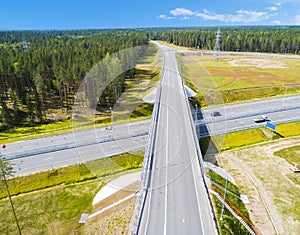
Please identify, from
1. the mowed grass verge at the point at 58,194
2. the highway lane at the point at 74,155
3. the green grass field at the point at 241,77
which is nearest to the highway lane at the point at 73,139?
the highway lane at the point at 74,155

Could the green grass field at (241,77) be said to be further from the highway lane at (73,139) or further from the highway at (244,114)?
the highway lane at (73,139)

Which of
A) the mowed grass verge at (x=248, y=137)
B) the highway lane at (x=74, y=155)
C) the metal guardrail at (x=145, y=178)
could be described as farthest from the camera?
the mowed grass verge at (x=248, y=137)

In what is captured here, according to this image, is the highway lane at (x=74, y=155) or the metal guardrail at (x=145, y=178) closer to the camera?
the metal guardrail at (x=145, y=178)

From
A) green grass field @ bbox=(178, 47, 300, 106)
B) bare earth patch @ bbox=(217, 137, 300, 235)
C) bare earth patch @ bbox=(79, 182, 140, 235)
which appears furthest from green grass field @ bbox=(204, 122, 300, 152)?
bare earth patch @ bbox=(79, 182, 140, 235)

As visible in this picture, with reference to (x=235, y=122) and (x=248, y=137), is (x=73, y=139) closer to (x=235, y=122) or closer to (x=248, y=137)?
(x=248, y=137)

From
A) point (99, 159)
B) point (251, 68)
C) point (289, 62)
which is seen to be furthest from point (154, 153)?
point (289, 62)
